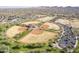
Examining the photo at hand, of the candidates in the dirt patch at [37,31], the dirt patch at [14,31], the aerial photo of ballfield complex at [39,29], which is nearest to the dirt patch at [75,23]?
the aerial photo of ballfield complex at [39,29]

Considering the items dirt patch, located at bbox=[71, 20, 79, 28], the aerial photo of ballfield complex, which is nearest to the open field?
the aerial photo of ballfield complex

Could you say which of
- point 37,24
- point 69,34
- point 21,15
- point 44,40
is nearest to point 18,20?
point 21,15

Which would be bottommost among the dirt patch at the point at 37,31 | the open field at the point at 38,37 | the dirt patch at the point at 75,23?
the open field at the point at 38,37

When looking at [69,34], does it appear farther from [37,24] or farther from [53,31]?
[37,24]

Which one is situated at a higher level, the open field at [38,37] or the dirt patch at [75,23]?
→ the dirt patch at [75,23]

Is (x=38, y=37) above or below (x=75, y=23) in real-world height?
below

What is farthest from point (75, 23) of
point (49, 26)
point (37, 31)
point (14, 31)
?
point (14, 31)

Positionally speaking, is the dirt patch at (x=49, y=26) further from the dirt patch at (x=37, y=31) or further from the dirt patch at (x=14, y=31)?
the dirt patch at (x=14, y=31)

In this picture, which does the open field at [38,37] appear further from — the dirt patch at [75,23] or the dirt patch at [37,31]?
the dirt patch at [75,23]

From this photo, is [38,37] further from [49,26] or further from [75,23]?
[75,23]
